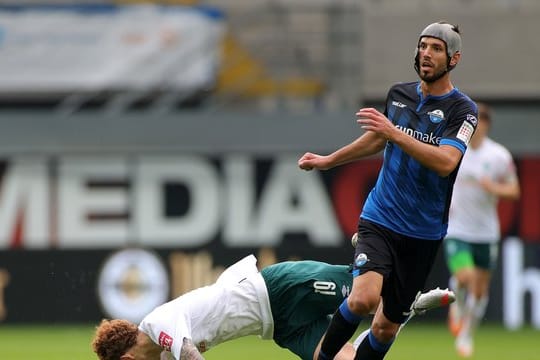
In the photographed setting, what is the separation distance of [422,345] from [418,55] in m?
6.17

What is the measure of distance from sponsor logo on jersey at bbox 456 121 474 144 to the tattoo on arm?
2.01 m

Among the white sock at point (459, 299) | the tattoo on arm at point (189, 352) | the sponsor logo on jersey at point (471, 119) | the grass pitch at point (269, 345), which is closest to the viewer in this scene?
the tattoo on arm at point (189, 352)

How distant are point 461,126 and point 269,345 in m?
6.53

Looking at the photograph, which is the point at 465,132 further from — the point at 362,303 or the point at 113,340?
the point at 113,340

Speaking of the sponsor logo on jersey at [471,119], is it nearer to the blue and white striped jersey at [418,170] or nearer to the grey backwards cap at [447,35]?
the blue and white striped jersey at [418,170]

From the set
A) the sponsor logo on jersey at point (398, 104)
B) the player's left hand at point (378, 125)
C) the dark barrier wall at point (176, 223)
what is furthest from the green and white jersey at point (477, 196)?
the player's left hand at point (378, 125)

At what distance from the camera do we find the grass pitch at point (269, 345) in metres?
12.6

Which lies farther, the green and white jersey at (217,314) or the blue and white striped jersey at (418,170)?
the blue and white striped jersey at (418,170)

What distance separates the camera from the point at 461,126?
319 inches

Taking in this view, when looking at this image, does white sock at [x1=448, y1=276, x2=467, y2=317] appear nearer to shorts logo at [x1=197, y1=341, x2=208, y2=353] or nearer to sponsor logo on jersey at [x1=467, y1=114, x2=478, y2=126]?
sponsor logo on jersey at [x1=467, y1=114, x2=478, y2=126]

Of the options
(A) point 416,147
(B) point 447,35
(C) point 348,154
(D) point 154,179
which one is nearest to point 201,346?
(C) point 348,154

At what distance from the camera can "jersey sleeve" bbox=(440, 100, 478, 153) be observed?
805cm

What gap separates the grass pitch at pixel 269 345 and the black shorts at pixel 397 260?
3800mm

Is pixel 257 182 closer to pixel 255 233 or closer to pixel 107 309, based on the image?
pixel 255 233
